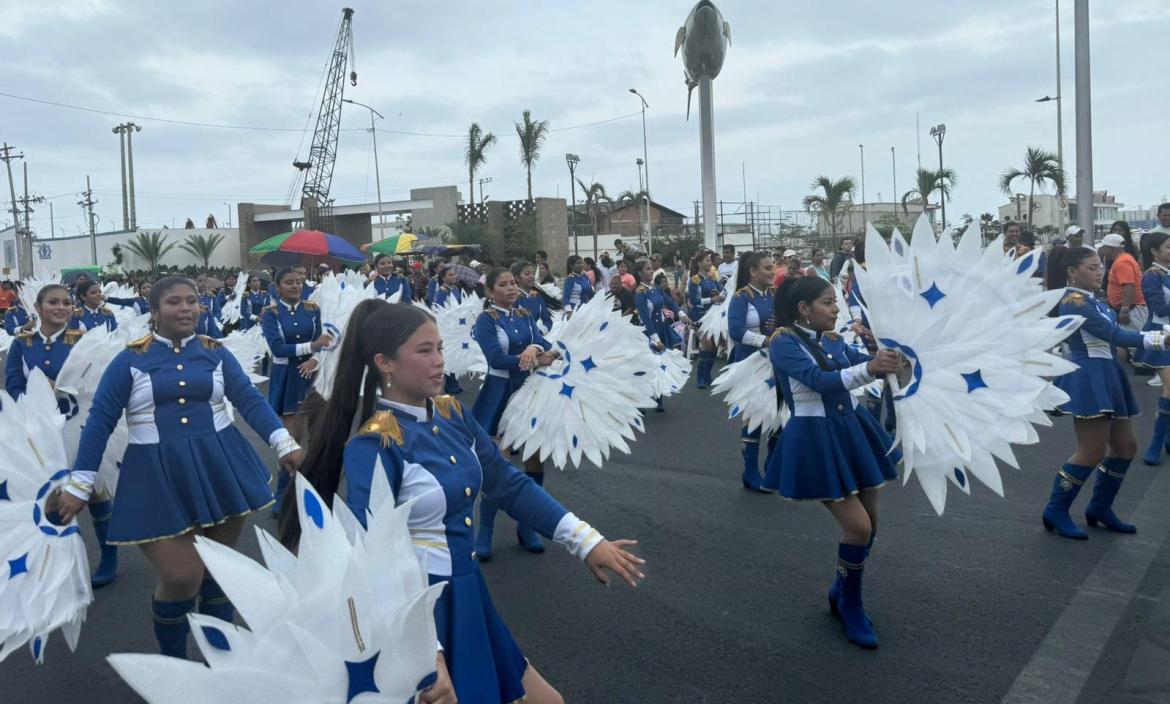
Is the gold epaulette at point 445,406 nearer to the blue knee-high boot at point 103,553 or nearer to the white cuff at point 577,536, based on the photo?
the white cuff at point 577,536

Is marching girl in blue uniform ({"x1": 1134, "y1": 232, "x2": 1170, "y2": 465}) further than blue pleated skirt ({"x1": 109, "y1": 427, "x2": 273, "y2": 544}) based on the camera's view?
Yes

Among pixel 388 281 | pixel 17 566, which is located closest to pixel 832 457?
pixel 17 566

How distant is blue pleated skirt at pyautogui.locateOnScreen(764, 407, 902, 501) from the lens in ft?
13.8

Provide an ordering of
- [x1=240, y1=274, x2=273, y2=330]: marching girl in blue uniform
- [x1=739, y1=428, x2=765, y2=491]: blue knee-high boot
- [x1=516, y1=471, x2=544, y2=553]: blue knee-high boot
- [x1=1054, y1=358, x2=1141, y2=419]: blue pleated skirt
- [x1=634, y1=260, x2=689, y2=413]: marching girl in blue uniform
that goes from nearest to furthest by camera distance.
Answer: [x1=1054, y1=358, x2=1141, y2=419]: blue pleated skirt
[x1=516, y1=471, x2=544, y2=553]: blue knee-high boot
[x1=739, y1=428, x2=765, y2=491]: blue knee-high boot
[x1=634, y1=260, x2=689, y2=413]: marching girl in blue uniform
[x1=240, y1=274, x2=273, y2=330]: marching girl in blue uniform

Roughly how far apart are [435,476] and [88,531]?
16.6ft

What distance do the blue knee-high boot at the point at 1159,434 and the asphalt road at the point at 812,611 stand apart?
0.47m

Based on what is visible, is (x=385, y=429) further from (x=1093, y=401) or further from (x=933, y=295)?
(x=1093, y=401)

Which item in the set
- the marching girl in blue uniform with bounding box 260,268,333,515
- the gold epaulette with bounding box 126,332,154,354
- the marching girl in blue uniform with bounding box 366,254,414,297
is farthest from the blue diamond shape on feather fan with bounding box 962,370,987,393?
the marching girl in blue uniform with bounding box 366,254,414,297

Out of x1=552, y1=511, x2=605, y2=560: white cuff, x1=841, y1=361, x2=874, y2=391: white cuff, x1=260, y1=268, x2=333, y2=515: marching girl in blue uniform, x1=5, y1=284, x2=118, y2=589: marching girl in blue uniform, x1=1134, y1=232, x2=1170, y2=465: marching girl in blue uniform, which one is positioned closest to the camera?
x1=552, y1=511, x2=605, y2=560: white cuff

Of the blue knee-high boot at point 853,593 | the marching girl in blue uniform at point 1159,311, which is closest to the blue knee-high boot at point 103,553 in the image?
the blue knee-high boot at point 853,593

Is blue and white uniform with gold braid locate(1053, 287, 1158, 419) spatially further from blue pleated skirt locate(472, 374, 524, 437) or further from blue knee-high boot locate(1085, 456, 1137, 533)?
blue pleated skirt locate(472, 374, 524, 437)

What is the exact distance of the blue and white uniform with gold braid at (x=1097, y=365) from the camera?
5.33 metres

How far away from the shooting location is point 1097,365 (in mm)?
5453

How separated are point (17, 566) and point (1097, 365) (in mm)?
5480
